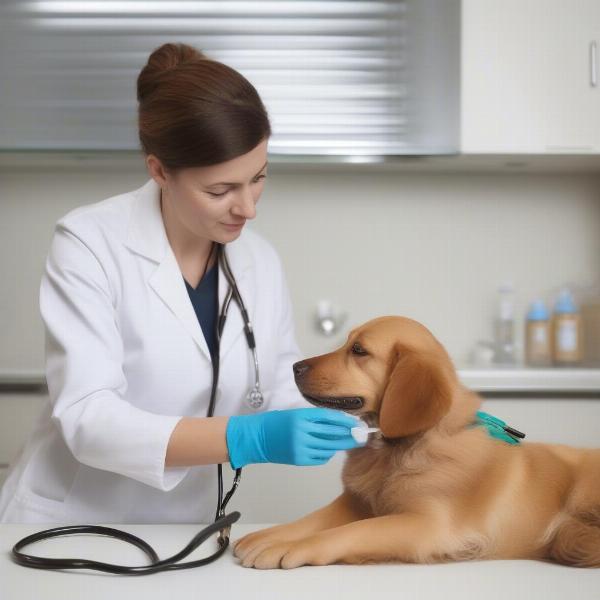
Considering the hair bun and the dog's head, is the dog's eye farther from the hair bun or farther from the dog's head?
the hair bun

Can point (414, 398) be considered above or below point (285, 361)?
above

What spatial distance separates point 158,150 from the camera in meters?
1.28

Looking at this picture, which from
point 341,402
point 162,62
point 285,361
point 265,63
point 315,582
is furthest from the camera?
point 265,63

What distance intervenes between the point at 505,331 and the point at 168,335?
158 cm

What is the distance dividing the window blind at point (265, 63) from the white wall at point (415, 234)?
33 centimetres

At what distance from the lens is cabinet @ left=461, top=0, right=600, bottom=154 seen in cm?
237

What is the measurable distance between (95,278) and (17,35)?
1.37 m

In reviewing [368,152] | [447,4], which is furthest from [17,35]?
[447,4]

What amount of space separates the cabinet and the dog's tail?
1.64 metres

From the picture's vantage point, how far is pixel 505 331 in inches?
105

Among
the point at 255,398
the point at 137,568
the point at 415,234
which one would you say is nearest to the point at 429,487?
the point at 137,568

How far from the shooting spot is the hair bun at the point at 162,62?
50.8 inches

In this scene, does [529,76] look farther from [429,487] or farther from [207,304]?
[429,487]

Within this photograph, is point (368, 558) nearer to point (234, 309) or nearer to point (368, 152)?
point (234, 309)
